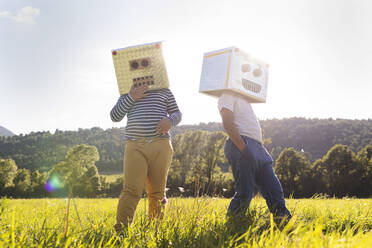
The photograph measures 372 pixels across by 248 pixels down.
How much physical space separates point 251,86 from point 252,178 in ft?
3.52

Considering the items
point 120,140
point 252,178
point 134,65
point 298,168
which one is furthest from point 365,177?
point 120,140

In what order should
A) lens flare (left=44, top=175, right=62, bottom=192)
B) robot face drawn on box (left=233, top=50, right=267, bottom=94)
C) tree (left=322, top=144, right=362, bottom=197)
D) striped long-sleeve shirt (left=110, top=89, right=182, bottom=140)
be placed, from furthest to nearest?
lens flare (left=44, top=175, right=62, bottom=192), tree (left=322, top=144, right=362, bottom=197), striped long-sleeve shirt (left=110, top=89, right=182, bottom=140), robot face drawn on box (left=233, top=50, right=267, bottom=94)

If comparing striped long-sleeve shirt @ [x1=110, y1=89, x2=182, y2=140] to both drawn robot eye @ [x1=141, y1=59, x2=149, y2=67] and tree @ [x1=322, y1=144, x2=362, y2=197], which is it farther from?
tree @ [x1=322, y1=144, x2=362, y2=197]

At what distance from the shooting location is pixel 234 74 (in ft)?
9.87

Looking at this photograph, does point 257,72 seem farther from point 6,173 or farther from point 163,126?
point 6,173

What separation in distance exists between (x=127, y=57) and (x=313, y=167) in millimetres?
36538

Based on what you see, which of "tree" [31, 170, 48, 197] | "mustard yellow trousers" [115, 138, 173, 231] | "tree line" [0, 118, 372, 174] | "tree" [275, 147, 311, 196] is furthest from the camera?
"tree line" [0, 118, 372, 174]

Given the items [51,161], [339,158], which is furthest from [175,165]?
[51,161]

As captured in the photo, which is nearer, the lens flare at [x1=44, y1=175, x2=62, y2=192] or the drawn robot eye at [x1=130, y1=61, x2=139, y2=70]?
the drawn robot eye at [x1=130, y1=61, x2=139, y2=70]

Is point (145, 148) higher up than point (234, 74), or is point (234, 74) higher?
point (234, 74)

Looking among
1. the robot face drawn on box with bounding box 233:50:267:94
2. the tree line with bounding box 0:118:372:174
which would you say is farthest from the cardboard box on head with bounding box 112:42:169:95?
the tree line with bounding box 0:118:372:174

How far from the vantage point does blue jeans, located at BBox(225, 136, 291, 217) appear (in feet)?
9.66

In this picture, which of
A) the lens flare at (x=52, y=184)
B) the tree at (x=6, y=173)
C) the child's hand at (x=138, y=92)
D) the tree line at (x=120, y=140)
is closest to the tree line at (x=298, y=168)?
the tree line at (x=120, y=140)

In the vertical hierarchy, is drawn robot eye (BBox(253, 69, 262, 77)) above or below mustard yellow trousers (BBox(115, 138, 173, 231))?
above
